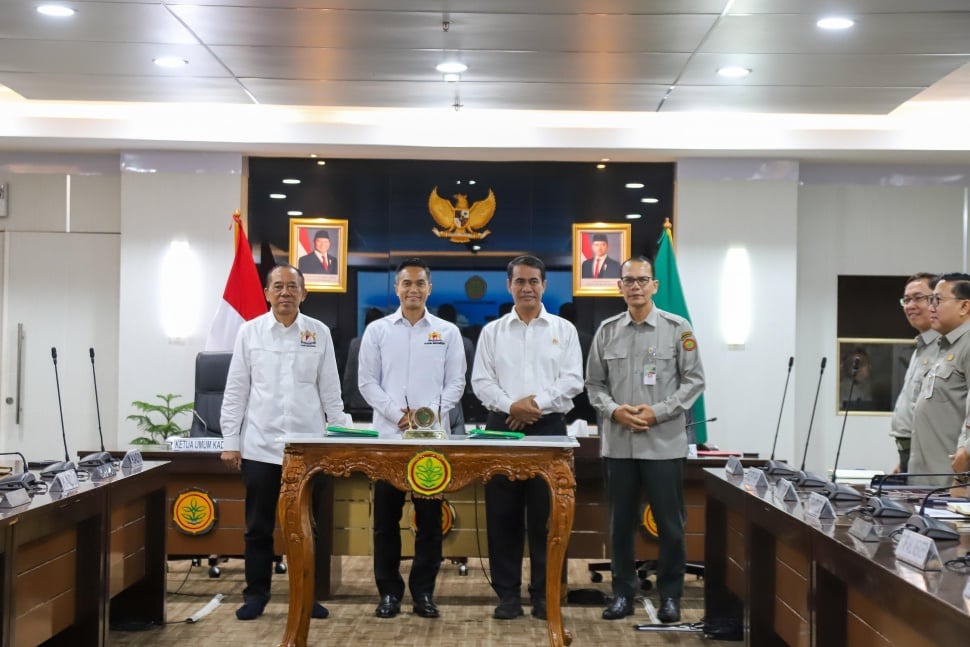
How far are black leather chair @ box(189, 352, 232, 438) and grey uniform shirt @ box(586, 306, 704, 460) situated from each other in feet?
7.74

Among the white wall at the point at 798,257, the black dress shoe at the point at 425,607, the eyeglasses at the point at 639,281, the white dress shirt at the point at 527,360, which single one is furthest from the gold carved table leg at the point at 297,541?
the white wall at the point at 798,257

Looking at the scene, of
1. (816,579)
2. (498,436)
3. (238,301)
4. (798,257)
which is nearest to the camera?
(816,579)

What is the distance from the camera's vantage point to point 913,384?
16.4ft

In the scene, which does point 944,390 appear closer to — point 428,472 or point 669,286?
point 428,472

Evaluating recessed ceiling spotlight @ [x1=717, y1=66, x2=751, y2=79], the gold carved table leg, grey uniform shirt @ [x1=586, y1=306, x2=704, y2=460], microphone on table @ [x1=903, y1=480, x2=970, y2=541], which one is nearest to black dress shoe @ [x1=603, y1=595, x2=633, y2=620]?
grey uniform shirt @ [x1=586, y1=306, x2=704, y2=460]

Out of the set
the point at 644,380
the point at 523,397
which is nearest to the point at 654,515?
the point at 644,380

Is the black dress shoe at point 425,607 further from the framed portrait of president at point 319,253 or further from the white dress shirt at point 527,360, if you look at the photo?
the framed portrait of president at point 319,253

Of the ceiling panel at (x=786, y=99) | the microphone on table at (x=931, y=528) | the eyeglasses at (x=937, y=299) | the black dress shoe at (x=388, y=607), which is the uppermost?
the ceiling panel at (x=786, y=99)

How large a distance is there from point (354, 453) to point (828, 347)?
5.22 m

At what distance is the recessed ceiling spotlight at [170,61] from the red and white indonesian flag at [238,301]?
5.58 ft

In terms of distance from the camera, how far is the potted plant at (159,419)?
24.3ft

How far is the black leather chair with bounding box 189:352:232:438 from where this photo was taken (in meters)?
6.07

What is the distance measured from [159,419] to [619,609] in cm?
416

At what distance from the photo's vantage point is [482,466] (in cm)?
400
